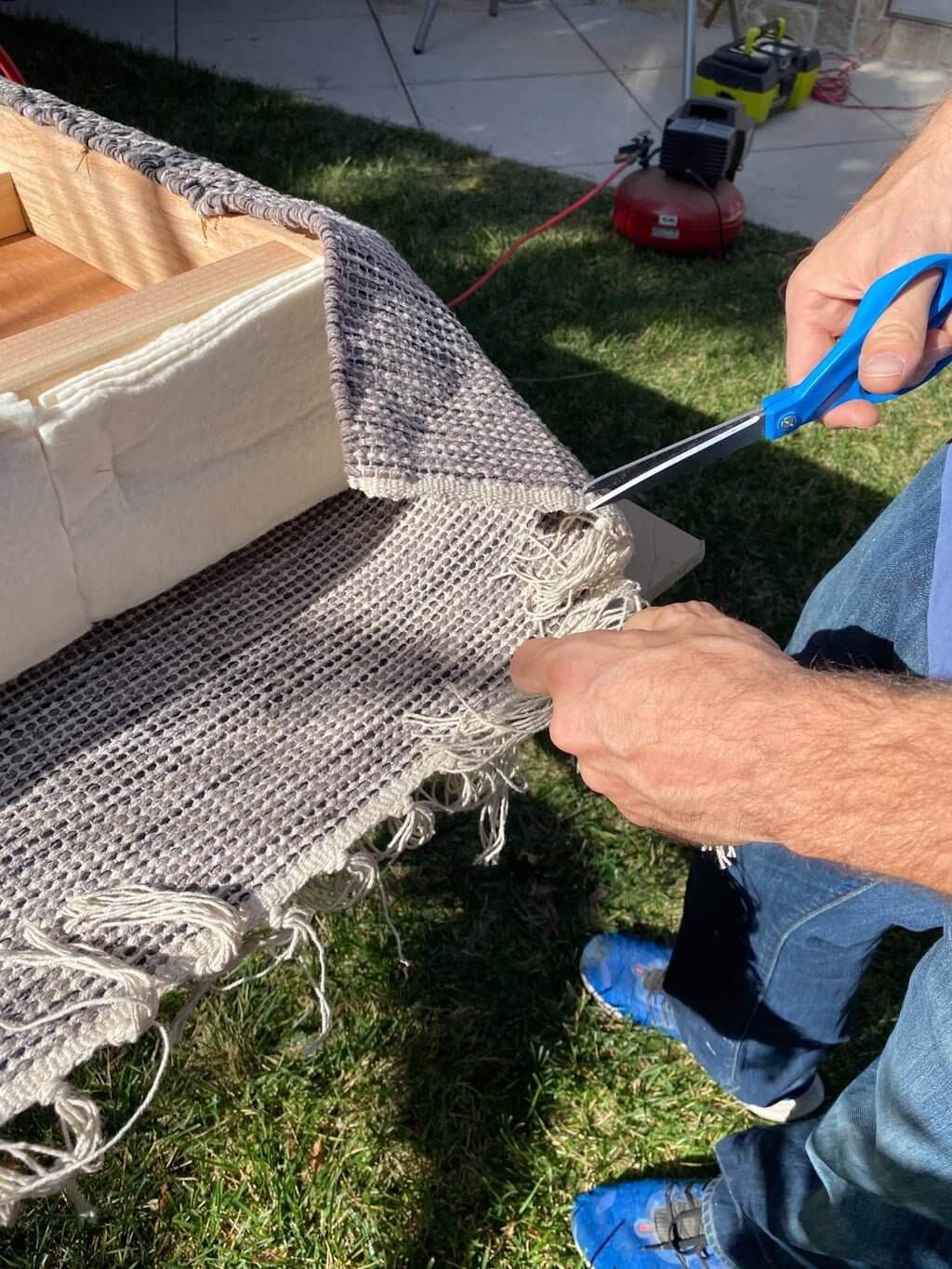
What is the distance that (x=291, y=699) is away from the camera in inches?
35.3

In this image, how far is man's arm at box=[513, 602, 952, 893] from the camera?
61cm

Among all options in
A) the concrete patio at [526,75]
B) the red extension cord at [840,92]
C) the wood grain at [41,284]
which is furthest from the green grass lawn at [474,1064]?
the red extension cord at [840,92]

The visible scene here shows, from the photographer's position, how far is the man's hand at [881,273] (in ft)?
2.92

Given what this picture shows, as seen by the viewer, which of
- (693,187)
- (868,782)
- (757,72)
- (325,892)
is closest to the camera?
(868,782)

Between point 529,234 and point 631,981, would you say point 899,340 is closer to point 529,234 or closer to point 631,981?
point 631,981

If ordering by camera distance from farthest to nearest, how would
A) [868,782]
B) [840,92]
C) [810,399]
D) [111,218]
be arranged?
[840,92]
[111,218]
[810,399]
[868,782]

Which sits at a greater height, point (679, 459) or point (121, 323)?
point (121, 323)

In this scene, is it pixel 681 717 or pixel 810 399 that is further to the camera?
pixel 810 399

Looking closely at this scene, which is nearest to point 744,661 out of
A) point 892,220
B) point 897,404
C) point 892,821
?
point 892,821

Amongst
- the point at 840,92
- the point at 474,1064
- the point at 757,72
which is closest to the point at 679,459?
the point at 474,1064

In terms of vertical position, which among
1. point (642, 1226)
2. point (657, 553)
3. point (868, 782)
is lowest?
point (642, 1226)

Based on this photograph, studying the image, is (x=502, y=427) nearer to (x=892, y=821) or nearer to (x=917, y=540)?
(x=917, y=540)

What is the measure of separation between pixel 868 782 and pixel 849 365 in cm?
47

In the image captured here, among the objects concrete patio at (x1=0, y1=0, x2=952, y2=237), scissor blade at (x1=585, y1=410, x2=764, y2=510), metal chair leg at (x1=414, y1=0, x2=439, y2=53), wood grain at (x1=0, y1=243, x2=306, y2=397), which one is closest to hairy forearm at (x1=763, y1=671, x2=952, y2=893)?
scissor blade at (x1=585, y1=410, x2=764, y2=510)
